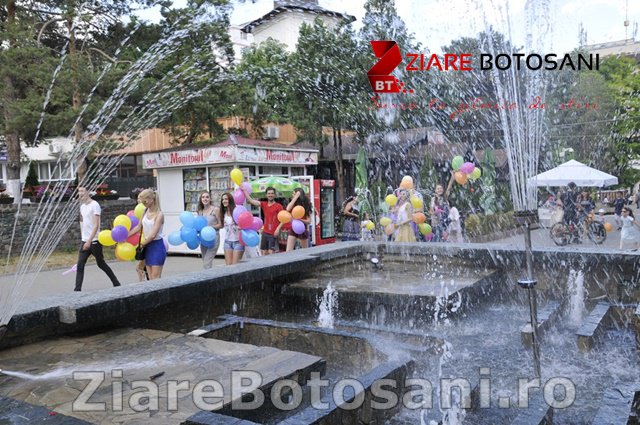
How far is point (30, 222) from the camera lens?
1531cm

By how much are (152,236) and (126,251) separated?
813mm

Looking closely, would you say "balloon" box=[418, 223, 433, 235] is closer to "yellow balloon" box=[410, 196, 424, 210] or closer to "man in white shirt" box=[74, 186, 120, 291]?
"yellow balloon" box=[410, 196, 424, 210]

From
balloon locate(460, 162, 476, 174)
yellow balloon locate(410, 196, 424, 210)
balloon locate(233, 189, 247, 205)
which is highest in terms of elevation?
balloon locate(460, 162, 476, 174)

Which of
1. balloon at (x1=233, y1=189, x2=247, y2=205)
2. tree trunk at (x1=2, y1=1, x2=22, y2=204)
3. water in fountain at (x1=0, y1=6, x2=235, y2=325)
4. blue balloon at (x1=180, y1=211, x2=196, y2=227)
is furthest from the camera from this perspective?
water in fountain at (x1=0, y1=6, x2=235, y2=325)

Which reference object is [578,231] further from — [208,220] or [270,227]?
[208,220]

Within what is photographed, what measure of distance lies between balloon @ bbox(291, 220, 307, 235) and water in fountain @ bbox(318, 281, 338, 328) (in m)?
3.13

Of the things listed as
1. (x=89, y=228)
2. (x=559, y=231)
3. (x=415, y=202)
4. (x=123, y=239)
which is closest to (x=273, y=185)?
(x=415, y=202)

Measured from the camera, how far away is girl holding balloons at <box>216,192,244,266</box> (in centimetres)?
796

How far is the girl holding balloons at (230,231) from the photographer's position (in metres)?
7.96

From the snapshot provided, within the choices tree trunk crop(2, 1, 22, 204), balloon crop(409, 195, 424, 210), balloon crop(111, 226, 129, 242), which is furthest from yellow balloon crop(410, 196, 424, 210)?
tree trunk crop(2, 1, 22, 204)

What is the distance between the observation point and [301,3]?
867 inches

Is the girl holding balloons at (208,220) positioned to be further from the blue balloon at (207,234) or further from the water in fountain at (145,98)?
the water in fountain at (145,98)

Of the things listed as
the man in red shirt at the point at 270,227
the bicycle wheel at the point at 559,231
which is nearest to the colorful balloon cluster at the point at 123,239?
the man in red shirt at the point at 270,227

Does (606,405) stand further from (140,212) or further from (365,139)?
(365,139)
